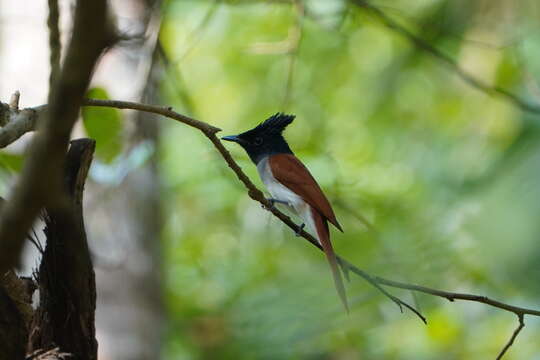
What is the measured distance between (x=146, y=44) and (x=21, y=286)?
2704 mm

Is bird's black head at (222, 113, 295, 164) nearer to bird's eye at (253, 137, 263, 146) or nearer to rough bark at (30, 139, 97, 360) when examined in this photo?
bird's eye at (253, 137, 263, 146)

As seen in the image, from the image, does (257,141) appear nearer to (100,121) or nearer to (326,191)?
(326,191)

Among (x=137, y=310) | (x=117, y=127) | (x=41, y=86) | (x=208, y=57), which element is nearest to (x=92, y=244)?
(x=137, y=310)

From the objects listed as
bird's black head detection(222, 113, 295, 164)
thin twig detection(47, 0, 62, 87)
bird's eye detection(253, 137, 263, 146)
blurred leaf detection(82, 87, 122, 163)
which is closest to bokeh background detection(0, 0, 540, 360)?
bird's black head detection(222, 113, 295, 164)

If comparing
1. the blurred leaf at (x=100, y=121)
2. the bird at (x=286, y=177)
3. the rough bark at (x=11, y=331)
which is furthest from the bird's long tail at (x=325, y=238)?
the rough bark at (x=11, y=331)

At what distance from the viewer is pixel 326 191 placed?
427 centimetres

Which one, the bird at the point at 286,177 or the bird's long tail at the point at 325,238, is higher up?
the bird at the point at 286,177

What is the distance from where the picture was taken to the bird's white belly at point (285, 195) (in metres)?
3.72

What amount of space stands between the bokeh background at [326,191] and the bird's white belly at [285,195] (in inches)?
8.3

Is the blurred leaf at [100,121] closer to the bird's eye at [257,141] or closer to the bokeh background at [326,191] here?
the bokeh background at [326,191]

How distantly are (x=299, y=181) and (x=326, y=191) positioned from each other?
44 centimetres

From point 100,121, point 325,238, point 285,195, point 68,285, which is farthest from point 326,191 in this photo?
point 68,285

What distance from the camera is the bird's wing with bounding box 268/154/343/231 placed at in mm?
3678

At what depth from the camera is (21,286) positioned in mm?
1980
